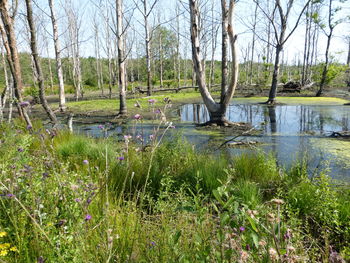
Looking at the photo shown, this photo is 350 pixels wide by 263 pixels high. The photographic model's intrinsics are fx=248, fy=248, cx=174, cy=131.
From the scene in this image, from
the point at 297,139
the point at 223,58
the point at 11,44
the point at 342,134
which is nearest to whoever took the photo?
the point at 11,44

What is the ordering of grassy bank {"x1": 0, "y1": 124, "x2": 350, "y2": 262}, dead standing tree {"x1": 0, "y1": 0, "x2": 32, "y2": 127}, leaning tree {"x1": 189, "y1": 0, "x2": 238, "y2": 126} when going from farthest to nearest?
leaning tree {"x1": 189, "y1": 0, "x2": 238, "y2": 126} < dead standing tree {"x1": 0, "y1": 0, "x2": 32, "y2": 127} < grassy bank {"x1": 0, "y1": 124, "x2": 350, "y2": 262}

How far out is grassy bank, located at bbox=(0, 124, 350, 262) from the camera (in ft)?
3.84

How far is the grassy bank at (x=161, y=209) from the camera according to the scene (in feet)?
3.84

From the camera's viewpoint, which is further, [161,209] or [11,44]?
[11,44]

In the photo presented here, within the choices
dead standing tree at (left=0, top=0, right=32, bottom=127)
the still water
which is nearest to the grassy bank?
the still water

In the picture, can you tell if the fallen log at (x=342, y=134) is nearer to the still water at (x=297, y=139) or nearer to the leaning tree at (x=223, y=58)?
the still water at (x=297, y=139)

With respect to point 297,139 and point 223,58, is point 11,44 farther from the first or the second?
point 297,139

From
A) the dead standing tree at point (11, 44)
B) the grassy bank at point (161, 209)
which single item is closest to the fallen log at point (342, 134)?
the grassy bank at point (161, 209)

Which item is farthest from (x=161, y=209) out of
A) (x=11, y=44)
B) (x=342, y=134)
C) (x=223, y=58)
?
(x=223, y=58)

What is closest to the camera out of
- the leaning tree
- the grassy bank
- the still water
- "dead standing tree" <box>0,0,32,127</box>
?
the grassy bank

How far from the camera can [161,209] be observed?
1.86 m

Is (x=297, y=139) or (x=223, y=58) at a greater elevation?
(x=223, y=58)

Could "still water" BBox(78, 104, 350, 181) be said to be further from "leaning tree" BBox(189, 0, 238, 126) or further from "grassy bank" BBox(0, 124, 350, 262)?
"leaning tree" BBox(189, 0, 238, 126)

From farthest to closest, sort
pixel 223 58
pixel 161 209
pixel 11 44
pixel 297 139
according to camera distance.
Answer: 1. pixel 223 58
2. pixel 297 139
3. pixel 11 44
4. pixel 161 209
